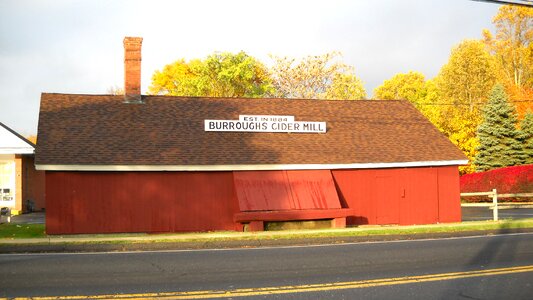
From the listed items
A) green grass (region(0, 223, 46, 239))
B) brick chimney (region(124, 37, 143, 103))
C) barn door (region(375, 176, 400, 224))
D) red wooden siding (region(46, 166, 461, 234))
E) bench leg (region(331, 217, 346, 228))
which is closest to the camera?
green grass (region(0, 223, 46, 239))

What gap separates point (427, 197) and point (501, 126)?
28754mm

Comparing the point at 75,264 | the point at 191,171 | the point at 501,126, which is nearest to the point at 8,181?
the point at 191,171

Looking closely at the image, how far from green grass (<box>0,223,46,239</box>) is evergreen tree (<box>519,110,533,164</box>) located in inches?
1578

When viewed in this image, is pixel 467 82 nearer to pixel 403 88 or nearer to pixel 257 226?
pixel 403 88

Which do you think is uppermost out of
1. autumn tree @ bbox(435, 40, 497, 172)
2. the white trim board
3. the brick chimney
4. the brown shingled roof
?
autumn tree @ bbox(435, 40, 497, 172)

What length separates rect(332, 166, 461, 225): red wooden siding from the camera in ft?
86.9

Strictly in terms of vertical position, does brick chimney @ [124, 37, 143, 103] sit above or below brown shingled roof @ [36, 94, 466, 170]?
above

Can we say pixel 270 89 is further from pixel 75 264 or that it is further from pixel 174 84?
pixel 75 264

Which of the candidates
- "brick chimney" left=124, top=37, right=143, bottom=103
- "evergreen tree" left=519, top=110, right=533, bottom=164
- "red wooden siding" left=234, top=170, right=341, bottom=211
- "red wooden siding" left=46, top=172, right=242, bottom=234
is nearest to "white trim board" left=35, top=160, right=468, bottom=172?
"red wooden siding" left=234, top=170, right=341, bottom=211

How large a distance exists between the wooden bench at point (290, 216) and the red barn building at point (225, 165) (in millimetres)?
40

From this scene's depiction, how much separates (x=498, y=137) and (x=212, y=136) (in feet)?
112

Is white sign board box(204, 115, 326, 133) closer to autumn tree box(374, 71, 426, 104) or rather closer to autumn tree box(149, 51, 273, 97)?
autumn tree box(149, 51, 273, 97)

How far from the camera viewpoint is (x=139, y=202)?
2398 cm

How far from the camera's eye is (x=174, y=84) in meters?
73.6
